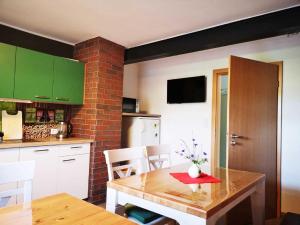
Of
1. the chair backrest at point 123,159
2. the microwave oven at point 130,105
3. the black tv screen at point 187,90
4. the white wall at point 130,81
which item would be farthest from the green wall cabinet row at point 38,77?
the black tv screen at point 187,90

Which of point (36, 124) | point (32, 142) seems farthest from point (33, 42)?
point (32, 142)

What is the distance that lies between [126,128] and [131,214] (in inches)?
96.2

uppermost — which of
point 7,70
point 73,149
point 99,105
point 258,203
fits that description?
point 7,70

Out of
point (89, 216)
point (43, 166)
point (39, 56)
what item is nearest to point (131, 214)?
point (89, 216)

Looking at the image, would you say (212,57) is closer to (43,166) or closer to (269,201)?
(269,201)

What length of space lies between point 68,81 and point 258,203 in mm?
2603

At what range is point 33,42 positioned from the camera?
2.96m

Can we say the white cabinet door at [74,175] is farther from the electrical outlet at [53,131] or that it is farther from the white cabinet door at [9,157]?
the electrical outlet at [53,131]

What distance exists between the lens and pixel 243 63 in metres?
2.57

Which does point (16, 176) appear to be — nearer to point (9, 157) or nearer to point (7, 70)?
point (9, 157)

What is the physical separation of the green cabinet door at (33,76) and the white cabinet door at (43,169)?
0.64 metres

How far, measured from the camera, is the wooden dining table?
1.10 metres

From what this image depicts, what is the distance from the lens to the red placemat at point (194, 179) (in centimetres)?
153

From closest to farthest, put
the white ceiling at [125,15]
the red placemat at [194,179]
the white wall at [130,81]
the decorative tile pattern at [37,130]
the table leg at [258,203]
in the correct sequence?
the red placemat at [194,179], the table leg at [258,203], the white ceiling at [125,15], the decorative tile pattern at [37,130], the white wall at [130,81]
